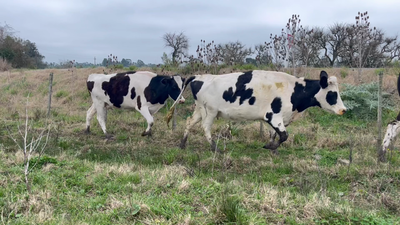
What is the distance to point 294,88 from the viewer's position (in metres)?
8.17

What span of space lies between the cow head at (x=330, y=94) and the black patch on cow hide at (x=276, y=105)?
0.98 meters

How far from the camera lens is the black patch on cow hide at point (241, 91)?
26.7 ft

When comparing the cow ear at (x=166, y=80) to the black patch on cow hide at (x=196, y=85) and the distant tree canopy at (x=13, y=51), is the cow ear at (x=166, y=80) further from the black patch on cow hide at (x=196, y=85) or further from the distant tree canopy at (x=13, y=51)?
the distant tree canopy at (x=13, y=51)

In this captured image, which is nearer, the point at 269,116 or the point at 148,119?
the point at 269,116

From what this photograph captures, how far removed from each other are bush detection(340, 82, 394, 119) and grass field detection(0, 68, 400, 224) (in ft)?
3.35

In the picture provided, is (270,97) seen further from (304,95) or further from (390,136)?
(390,136)

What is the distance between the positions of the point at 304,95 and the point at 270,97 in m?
0.85

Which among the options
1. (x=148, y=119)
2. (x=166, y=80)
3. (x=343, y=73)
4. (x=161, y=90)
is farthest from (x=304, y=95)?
(x=343, y=73)

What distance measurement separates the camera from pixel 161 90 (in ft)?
32.0

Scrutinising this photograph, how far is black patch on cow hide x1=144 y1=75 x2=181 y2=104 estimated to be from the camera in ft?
31.9

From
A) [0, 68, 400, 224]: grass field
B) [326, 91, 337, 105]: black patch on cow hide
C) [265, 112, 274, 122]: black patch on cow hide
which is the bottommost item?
[0, 68, 400, 224]: grass field

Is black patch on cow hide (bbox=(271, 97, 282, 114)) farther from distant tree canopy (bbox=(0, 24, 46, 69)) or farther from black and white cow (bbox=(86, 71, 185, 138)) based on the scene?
distant tree canopy (bbox=(0, 24, 46, 69))

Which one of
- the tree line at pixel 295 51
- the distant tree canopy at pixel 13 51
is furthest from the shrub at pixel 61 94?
the distant tree canopy at pixel 13 51

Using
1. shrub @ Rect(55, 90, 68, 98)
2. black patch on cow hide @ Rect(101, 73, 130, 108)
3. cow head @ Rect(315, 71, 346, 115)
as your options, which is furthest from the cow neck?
shrub @ Rect(55, 90, 68, 98)
